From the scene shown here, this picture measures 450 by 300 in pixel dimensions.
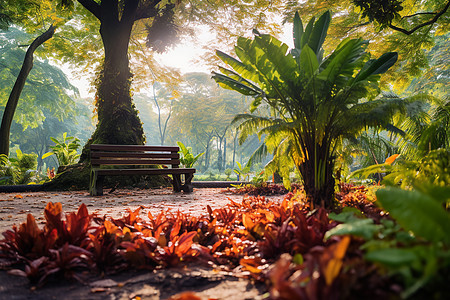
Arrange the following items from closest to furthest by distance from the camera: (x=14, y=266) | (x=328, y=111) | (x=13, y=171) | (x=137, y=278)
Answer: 1. (x=137, y=278)
2. (x=14, y=266)
3. (x=328, y=111)
4. (x=13, y=171)

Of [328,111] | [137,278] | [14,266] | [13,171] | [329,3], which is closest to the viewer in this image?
[137,278]

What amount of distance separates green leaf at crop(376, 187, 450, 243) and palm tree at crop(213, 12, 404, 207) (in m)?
2.06

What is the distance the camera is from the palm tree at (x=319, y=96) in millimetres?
2988

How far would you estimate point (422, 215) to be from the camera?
1.00m

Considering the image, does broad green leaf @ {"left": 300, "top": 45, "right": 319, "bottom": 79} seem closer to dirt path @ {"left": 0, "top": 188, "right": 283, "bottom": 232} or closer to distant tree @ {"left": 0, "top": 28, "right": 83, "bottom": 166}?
dirt path @ {"left": 0, "top": 188, "right": 283, "bottom": 232}

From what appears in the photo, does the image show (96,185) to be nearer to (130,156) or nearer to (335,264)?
(130,156)

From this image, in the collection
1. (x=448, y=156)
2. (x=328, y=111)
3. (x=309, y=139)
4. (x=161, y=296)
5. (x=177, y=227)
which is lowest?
(x=161, y=296)

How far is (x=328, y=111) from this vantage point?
10.4 ft

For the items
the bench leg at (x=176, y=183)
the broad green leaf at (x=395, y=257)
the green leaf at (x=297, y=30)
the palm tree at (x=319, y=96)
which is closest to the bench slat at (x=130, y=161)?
the bench leg at (x=176, y=183)

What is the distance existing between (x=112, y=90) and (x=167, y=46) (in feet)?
11.4

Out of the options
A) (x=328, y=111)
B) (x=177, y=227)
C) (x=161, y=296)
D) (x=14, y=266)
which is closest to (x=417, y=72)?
(x=328, y=111)

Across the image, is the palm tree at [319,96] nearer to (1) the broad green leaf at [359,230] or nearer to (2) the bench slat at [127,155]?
(1) the broad green leaf at [359,230]

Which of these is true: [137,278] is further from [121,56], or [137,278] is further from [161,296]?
[121,56]

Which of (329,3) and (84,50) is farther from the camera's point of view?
(84,50)
